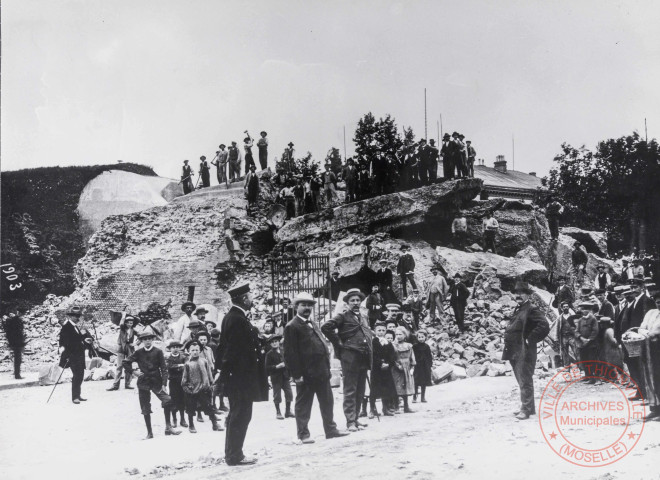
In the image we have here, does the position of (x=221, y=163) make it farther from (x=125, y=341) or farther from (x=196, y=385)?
(x=196, y=385)

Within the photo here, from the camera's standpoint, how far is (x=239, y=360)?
614 cm

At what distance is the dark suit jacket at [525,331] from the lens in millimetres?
7410

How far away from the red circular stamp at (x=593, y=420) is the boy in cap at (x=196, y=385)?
148 inches

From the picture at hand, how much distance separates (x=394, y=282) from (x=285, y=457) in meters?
10.9

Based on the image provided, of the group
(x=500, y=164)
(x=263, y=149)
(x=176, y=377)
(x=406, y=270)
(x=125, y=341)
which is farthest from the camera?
(x=500, y=164)


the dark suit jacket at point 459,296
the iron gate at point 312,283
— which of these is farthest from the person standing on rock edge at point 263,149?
the dark suit jacket at point 459,296

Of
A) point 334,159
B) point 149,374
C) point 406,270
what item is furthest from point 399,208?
point 149,374

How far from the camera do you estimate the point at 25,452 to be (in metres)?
7.59

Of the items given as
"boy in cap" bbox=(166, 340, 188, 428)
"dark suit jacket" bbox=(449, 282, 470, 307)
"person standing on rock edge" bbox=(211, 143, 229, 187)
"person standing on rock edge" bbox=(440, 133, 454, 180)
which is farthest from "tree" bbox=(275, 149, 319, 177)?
"boy in cap" bbox=(166, 340, 188, 428)

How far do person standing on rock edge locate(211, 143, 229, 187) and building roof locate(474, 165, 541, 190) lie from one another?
1331cm

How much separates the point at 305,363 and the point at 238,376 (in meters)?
0.82

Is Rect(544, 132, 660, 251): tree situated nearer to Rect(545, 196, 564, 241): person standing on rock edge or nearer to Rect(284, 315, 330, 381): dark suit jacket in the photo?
Rect(545, 196, 564, 241): person standing on rock edge

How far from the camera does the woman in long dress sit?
8.57 m

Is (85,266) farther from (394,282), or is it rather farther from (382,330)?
(382,330)
